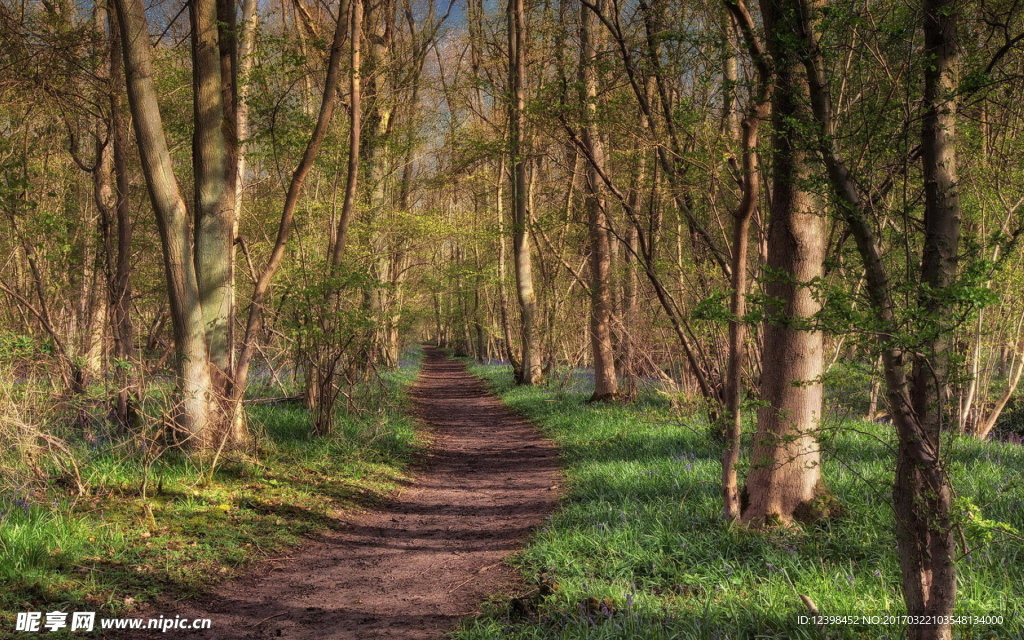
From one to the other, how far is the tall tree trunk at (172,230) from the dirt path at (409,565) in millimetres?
Answer: 2236

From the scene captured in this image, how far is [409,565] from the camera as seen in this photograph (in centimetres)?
527

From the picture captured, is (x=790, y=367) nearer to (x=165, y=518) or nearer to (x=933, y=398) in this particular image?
(x=933, y=398)

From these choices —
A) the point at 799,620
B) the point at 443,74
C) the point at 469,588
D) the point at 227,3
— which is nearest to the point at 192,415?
the point at 469,588

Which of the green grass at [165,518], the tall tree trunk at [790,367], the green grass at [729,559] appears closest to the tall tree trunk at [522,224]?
the green grass at [165,518]

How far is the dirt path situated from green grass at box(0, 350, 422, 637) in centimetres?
35

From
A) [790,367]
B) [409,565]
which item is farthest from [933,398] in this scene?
[409,565]

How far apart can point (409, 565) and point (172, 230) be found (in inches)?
185

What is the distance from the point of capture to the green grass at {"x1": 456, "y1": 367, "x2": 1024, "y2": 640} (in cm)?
331

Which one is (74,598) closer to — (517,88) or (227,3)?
(227,3)

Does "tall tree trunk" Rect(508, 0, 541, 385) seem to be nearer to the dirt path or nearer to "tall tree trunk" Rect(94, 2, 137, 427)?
the dirt path

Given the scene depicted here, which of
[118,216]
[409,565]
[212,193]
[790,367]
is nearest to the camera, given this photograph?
[790,367]

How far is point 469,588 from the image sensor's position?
4621mm

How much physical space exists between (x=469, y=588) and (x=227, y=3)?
7.19 m

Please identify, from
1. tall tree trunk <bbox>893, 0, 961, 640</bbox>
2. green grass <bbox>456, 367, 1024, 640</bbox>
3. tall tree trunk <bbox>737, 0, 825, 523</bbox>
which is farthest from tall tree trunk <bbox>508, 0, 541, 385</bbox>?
tall tree trunk <bbox>893, 0, 961, 640</bbox>
